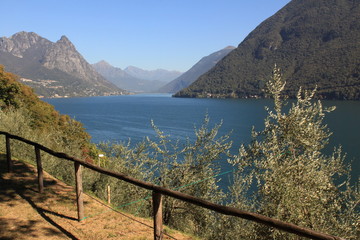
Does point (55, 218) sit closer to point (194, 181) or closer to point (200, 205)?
point (200, 205)

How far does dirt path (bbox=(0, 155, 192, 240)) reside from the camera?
537 centimetres

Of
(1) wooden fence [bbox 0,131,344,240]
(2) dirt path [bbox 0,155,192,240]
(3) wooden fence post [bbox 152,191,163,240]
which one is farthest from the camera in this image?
(2) dirt path [bbox 0,155,192,240]

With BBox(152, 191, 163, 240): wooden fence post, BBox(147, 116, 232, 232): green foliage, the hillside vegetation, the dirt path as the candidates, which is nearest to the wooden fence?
BBox(152, 191, 163, 240): wooden fence post

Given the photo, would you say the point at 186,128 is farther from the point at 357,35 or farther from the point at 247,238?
the point at 357,35

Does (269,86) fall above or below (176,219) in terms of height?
above

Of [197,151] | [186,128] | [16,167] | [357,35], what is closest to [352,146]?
[186,128]

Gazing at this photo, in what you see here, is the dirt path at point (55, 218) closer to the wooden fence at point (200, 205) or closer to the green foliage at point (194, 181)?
the wooden fence at point (200, 205)

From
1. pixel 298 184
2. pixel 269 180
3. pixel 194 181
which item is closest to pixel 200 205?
pixel 269 180

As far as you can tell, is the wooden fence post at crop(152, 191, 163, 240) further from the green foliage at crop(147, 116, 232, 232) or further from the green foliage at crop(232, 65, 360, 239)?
the green foliage at crop(147, 116, 232, 232)

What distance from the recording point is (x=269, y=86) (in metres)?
11.1

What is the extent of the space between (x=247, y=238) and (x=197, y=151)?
5.27m

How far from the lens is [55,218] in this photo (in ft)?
19.3

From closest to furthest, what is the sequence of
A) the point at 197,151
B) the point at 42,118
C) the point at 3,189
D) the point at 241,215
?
the point at 241,215, the point at 3,189, the point at 197,151, the point at 42,118

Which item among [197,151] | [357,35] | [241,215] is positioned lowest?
[197,151]
